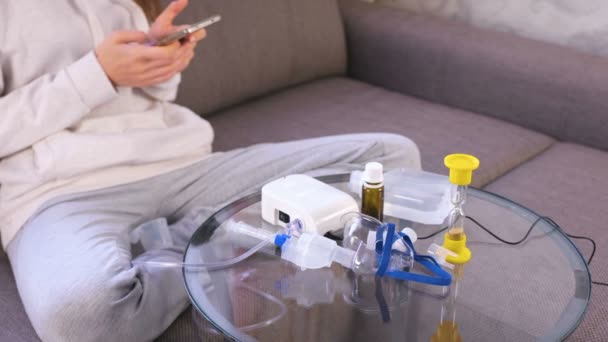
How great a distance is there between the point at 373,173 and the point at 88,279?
1.33 feet

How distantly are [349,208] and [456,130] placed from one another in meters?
0.76

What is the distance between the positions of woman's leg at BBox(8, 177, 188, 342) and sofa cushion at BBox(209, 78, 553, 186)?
529mm

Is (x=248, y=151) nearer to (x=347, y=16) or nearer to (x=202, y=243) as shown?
(x=202, y=243)

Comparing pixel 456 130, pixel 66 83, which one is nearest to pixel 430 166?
pixel 456 130

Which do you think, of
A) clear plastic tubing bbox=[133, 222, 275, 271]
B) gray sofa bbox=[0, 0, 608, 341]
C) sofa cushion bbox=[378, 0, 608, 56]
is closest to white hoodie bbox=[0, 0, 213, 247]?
clear plastic tubing bbox=[133, 222, 275, 271]

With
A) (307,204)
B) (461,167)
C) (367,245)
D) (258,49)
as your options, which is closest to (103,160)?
(307,204)

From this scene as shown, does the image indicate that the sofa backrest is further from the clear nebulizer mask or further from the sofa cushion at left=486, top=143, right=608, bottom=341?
the clear nebulizer mask

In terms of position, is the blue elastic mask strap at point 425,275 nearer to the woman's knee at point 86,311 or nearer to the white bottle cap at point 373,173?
the white bottle cap at point 373,173

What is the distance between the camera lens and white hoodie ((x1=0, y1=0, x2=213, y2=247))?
1.14m

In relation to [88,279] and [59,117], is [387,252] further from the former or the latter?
[59,117]

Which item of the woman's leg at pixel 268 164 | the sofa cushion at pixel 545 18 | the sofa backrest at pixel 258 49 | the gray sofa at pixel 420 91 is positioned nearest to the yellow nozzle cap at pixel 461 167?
the woman's leg at pixel 268 164

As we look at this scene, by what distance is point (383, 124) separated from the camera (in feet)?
5.68

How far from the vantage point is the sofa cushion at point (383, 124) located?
161cm

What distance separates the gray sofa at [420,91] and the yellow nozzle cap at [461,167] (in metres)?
0.51
